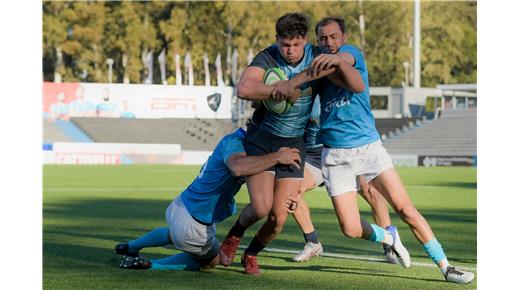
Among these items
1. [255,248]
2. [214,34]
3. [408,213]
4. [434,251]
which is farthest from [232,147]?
[214,34]

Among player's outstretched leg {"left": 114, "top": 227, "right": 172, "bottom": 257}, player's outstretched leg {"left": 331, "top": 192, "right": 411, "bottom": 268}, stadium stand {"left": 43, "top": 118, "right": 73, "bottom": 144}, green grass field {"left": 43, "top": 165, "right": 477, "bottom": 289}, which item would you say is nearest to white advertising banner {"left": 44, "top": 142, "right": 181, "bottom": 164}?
stadium stand {"left": 43, "top": 118, "right": 73, "bottom": 144}

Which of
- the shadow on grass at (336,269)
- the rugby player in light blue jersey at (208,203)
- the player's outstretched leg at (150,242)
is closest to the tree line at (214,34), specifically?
the player's outstretched leg at (150,242)

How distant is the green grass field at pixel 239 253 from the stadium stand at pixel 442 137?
3700cm

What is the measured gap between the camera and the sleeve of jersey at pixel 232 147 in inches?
386

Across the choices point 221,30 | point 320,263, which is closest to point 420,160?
point 221,30

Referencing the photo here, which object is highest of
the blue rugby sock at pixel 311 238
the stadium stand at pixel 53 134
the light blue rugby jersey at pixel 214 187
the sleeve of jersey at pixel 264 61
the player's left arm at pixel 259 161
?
the sleeve of jersey at pixel 264 61

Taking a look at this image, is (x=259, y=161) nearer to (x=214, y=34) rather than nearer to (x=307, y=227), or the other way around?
(x=307, y=227)

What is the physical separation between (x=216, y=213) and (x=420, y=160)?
48.5 metres

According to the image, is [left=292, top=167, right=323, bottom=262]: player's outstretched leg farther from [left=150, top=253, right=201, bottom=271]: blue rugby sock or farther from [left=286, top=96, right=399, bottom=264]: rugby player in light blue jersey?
[left=150, top=253, right=201, bottom=271]: blue rugby sock

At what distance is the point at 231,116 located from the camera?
73125mm

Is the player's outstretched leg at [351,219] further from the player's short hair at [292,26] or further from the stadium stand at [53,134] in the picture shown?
the stadium stand at [53,134]

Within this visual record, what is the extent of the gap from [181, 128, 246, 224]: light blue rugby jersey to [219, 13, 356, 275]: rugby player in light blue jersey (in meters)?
0.23
